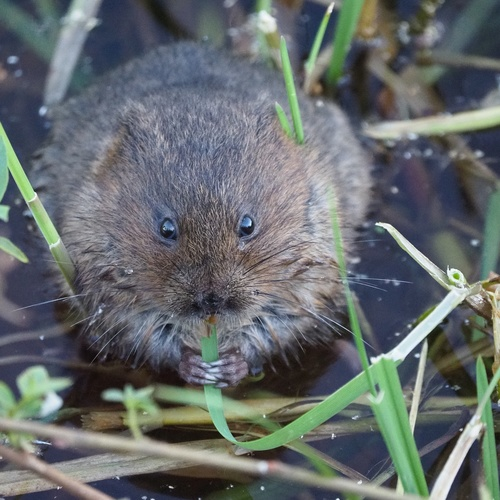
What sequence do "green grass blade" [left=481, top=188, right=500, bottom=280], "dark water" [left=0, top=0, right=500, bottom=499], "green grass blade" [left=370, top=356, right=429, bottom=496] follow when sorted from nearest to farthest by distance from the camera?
"green grass blade" [left=370, top=356, right=429, bottom=496] → "dark water" [left=0, top=0, right=500, bottom=499] → "green grass blade" [left=481, top=188, right=500, bottom=280]

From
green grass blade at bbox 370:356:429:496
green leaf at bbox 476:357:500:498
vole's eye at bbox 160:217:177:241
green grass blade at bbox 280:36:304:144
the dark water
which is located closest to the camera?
green grass blade at bbox 370:356:429:496

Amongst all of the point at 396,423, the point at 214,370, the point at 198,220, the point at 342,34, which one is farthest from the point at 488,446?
the point at 342,34

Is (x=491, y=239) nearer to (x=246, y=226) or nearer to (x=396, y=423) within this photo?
(x=246, y=226)

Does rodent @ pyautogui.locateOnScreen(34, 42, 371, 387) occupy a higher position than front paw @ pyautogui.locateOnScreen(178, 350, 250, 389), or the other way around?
rodent @ pyautogui.locateOnScreen(34, 42, 371, 387)

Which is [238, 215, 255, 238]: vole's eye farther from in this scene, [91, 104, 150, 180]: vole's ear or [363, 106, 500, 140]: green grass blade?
[363, 106, 500, 140]: green grass blade

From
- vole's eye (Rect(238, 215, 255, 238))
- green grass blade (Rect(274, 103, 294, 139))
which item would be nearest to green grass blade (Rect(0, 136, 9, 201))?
vole's eye (Rect(238, 215, 255, 238))

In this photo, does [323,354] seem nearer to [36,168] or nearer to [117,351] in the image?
[117,351]

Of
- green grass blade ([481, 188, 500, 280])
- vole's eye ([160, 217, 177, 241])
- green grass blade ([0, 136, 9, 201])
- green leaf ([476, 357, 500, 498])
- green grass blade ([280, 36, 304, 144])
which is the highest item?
green grass blade ([280, 36, 304, 144])

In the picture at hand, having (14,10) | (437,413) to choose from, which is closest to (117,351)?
(437,413)

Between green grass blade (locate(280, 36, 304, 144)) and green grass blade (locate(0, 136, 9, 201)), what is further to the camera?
green grass blade (locate(280, 36, 304, 144))
